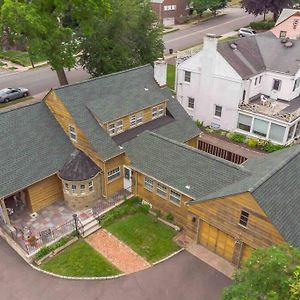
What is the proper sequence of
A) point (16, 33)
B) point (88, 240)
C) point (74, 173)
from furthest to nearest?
point (16, 33) → point (74, 173) → point (88, 240)

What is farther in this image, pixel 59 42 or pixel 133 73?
pixel 59 42

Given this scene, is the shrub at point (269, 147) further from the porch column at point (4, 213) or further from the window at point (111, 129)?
the porch column at point (4, 213)

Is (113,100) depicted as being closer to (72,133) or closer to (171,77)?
(72,133)

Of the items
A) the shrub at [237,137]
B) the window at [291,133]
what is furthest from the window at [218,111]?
the window at [291,133]

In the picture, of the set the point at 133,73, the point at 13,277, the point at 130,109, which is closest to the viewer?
the point at 13,277

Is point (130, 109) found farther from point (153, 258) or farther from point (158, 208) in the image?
point (153, 258)

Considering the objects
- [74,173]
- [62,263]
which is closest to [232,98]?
[74,173]

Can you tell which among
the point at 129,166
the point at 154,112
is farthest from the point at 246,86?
the point at 129,166

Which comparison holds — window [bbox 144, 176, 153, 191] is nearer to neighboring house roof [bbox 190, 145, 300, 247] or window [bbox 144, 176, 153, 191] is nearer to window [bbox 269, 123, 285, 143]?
neighboring house roof [bbox 190, 145, 300, 247]
